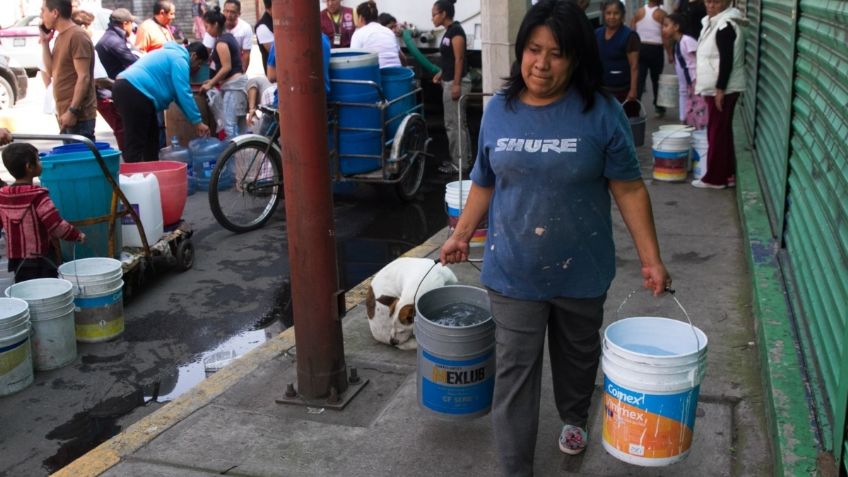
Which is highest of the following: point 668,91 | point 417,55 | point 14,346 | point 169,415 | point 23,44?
point 23,44

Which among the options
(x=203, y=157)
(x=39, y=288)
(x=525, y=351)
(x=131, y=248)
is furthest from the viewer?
(x=203, y=157)

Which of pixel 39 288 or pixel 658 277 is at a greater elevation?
pixel 658 277

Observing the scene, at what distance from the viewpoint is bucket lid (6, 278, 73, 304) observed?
5.28m

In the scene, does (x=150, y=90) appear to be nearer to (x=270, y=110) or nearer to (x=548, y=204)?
(x=270, y=110)

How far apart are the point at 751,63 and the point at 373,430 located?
662 centimetres

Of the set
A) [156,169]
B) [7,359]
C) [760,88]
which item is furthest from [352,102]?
[7,359]

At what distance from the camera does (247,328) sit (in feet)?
19.8

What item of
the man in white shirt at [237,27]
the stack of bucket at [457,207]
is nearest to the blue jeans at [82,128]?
the stack of bucket at [457,207]

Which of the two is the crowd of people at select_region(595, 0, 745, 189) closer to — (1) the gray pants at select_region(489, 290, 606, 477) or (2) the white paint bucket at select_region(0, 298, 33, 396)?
(1) the gray pants at select_region(489, 290, 606, 477)

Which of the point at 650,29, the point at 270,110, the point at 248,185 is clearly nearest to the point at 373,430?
the point at 248,185

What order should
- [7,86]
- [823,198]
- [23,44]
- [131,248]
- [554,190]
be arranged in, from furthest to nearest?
[23,44]
[7,86]
[131,248]
[823,198]
[554,190]

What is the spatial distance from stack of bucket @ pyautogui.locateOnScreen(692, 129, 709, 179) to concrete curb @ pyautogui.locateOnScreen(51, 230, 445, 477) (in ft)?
15.5

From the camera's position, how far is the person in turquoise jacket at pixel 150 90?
8734 mm

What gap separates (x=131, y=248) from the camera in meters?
6.66
